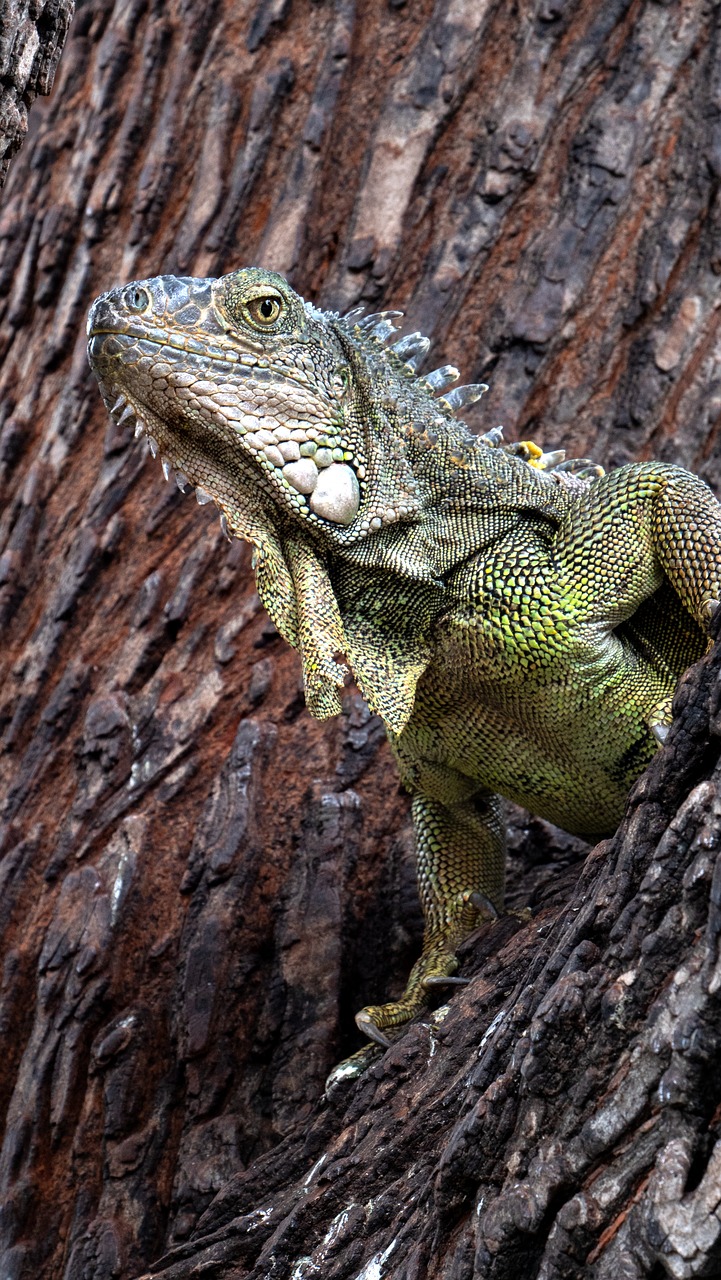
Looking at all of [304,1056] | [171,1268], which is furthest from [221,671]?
[171,1268]

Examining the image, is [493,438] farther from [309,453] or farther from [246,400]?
[246,400]

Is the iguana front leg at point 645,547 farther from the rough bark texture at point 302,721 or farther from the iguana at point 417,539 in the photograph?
the rough bark texture at point 302,721

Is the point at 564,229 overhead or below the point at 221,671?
overhead

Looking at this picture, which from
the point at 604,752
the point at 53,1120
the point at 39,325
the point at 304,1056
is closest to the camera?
the point at 604,752

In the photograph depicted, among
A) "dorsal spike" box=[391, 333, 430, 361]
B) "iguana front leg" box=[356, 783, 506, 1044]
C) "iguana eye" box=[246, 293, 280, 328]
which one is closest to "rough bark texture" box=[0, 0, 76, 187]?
"iguana eye" box=[246, 293, 280, 328]

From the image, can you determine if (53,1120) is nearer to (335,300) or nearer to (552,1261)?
(552,1261)

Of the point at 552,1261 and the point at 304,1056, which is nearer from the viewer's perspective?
A: the point at 552,1261

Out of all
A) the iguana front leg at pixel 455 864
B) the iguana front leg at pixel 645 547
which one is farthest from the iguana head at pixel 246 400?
the iguana front leg at pixel 455 864
